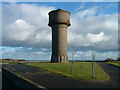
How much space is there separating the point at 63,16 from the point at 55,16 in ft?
9.94

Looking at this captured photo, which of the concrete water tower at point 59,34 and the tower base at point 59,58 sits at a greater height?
the concrete water tower at point 59,34

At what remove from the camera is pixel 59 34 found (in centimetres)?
5303

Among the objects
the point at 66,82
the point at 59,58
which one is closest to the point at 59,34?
the point at 59,58

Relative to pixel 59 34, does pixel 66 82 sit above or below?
below

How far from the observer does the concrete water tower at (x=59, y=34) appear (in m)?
52.6

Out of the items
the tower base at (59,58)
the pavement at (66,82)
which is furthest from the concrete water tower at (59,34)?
the pavement at (66,82)

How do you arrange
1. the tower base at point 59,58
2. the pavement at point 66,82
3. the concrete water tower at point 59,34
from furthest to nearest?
the concrete water tower at point 59,34, the tower base at point 59,58, the pavement at point 66,82

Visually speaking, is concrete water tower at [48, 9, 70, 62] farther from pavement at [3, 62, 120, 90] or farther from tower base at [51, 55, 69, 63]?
pavement at [3, 62, 120, 90]

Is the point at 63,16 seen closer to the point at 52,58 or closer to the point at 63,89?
the point at 52,58

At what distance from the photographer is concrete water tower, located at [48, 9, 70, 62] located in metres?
52.6

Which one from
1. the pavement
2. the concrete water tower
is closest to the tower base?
the concrete water tower

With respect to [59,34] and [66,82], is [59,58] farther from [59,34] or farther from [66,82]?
[66,82]

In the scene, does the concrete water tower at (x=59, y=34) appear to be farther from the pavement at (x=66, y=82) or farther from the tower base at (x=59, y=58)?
the pavement at (x=66, y=82)

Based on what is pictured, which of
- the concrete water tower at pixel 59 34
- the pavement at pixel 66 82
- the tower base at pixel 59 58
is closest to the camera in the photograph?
the pavement at pixel 66 82
